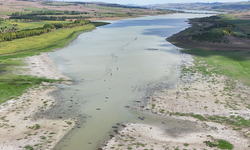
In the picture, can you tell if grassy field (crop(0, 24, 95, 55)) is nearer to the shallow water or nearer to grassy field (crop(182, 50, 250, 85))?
the shallow water

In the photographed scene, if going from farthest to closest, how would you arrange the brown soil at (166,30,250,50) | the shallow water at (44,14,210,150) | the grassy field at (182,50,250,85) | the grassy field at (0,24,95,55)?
1. the brown soil at (166,30,250,50)
2. the grassy field at (0,24,95,55)
3. the grassy field at (182,50,250,85)
4. the shallow water at (44,14,210,150)

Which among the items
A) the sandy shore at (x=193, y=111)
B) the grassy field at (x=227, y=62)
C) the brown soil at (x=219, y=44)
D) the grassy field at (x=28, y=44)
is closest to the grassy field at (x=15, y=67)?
the grassy field at (x=28, y=44)

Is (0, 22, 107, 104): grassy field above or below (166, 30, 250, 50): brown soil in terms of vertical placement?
below

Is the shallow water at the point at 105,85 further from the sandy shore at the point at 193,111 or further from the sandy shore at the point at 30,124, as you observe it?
the sandy shore at the point at 193,111

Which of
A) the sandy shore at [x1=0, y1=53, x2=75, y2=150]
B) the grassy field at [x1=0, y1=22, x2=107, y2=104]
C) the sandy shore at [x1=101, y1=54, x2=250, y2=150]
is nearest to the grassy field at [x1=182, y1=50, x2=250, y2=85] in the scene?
the sandy shore at [x1=101, y1=54, x2=250, y2=150]

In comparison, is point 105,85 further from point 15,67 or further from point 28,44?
point 28,44

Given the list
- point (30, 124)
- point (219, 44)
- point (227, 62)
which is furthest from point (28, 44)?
point (219, 44)
